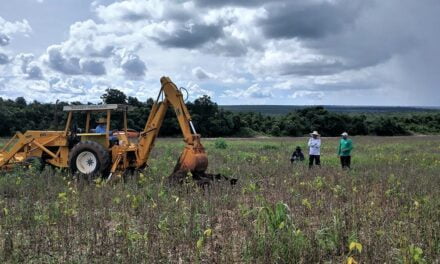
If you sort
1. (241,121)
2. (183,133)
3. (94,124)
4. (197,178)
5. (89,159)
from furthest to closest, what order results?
(241,121)
(94,124)
(89,159)
(183,133)
(197,178)

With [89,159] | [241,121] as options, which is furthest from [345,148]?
[241,121]

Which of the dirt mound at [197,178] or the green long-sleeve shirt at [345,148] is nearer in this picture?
the dirt mound at [197,178]

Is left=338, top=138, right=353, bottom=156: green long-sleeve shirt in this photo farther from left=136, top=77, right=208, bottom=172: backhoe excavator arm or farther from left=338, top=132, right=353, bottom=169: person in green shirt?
left=136, top=77, right=208, bottom=172: backhoe excavator arm

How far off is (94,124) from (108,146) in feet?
3.08

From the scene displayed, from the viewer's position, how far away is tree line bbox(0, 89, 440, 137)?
39281mm

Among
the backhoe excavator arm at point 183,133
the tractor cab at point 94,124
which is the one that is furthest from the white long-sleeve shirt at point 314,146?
the tractor cab at point 94,124

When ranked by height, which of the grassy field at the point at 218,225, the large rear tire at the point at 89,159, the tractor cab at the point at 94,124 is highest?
the tractor cab at the point at 94,124

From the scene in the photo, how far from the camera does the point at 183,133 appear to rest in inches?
450

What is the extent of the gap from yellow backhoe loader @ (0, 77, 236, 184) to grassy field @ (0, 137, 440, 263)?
1088mm

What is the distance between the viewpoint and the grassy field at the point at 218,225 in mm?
5426

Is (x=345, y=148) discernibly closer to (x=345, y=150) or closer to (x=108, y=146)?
(x=345, y=150)

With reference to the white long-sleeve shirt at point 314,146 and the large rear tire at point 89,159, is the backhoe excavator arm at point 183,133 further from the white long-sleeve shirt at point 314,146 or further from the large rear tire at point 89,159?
the white long-sleeve shirt at point 314,146

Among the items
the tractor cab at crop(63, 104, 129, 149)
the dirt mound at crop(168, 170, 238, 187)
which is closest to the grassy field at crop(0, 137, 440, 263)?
the dirt mound at crop(168, 170, 238, 187)

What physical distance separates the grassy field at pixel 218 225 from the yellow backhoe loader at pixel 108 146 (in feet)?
3.57
